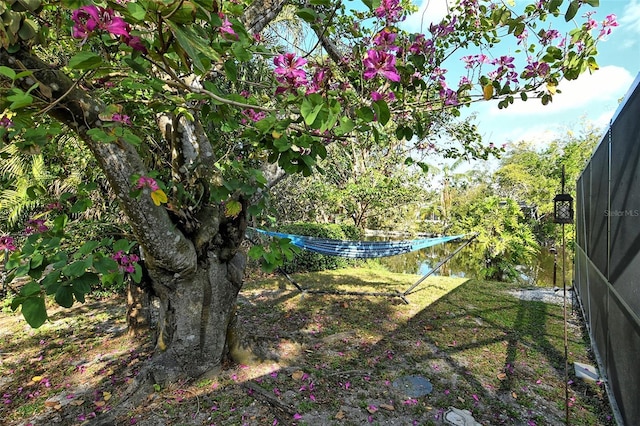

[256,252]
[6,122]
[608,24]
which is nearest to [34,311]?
[6,122]

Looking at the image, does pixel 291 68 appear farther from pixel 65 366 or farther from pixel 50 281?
pixel 65 366

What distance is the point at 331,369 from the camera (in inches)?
94.8

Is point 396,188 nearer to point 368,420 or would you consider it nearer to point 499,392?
point 499,392

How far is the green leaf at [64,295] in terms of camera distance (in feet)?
3.35

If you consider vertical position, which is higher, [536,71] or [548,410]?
[536,71]

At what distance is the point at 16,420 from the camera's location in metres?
1.88

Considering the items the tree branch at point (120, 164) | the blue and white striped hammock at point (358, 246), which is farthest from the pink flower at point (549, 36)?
the blue and white striped hammock at point (358, 246)

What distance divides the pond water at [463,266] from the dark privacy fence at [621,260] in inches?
212

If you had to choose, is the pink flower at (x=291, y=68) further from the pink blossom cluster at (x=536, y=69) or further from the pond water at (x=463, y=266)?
the pond water at (x=463, y=266)

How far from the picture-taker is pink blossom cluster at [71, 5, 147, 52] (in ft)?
2.20

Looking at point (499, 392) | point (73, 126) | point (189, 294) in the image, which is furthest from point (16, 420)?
point (499, 392)

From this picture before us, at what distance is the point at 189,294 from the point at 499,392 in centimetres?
Answer: 217

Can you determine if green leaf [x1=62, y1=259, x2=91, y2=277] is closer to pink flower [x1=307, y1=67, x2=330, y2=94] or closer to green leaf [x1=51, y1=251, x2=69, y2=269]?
green leaf [x1=51, y1=251, x2=69, y2=269]

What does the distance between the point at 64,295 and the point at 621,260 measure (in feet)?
8.24
